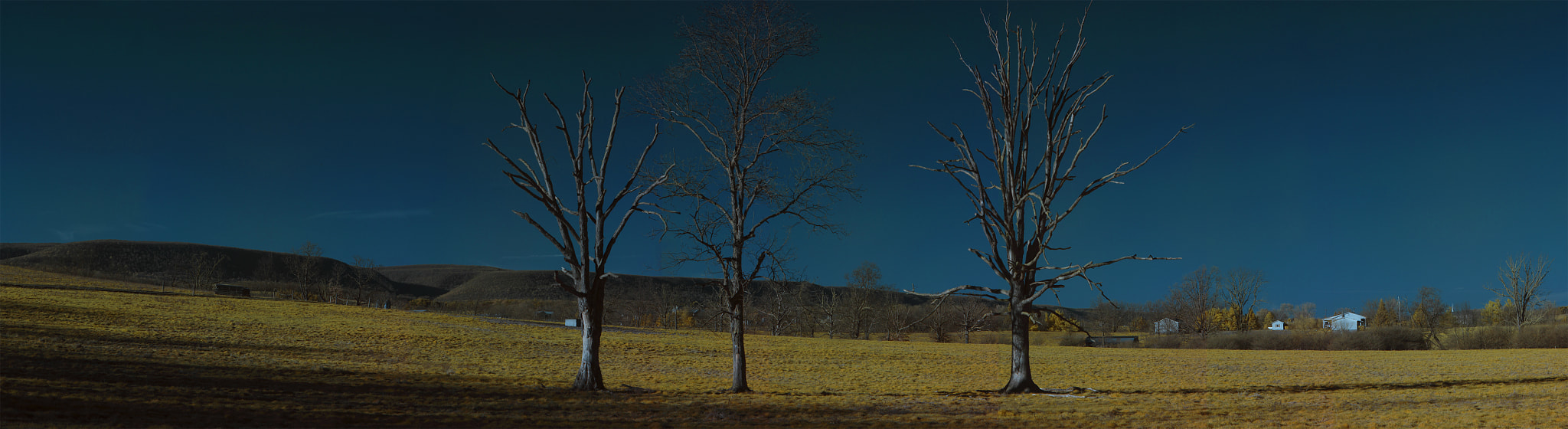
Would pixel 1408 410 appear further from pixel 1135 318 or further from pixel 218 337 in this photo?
pixel 1135 318

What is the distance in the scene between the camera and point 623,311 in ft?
348

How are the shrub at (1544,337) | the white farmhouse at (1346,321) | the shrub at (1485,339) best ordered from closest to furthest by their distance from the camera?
the shrub at (1544,337) < the shrub at (1485,339) < the white farmhouse at (1346,321)

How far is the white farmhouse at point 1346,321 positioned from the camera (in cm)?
9769

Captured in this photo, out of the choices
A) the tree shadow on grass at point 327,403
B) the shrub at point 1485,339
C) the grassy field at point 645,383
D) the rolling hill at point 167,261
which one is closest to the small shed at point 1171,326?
the shrub at point 1485,339

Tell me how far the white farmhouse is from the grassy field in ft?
245

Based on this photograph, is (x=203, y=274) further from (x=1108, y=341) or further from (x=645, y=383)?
(x=1108, y=341)

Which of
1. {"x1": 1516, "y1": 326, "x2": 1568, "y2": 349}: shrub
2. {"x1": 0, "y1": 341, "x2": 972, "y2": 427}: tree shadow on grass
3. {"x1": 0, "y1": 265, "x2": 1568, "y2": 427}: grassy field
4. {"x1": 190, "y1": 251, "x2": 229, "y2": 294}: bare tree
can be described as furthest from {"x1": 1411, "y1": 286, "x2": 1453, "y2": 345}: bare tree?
{"x1": 190, "y1": 251, "x2": 229, "y2": 294}: bare tree

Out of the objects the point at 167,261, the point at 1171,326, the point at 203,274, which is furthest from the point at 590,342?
the point at 167,261

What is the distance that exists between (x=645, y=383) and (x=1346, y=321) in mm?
114069

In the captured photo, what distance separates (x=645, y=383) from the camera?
20094mm

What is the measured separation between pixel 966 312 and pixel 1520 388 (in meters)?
46.6

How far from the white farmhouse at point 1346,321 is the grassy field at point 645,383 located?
74549mm

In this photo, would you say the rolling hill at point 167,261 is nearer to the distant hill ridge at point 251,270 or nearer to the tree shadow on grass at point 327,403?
the distant hill ridge at point 251,270

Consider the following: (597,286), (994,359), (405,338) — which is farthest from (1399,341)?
(405,338)
